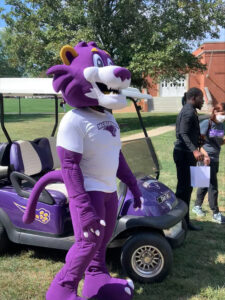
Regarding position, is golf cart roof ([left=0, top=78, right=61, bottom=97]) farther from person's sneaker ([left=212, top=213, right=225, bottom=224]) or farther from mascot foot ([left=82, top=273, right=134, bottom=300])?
person's sneaker ([left=212, top=213, right=225, bottom=224])

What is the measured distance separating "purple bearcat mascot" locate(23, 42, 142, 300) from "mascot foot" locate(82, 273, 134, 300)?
0.23m

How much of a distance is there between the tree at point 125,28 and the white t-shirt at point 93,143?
11688mm

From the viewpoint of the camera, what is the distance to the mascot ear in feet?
7.25

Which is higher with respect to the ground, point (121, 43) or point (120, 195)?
point (121, 43)

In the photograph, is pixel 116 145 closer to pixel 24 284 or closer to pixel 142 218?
pixel 142 218

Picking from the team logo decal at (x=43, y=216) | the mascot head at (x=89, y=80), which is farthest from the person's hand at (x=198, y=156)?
the team logo decal at (x=43, y=216)

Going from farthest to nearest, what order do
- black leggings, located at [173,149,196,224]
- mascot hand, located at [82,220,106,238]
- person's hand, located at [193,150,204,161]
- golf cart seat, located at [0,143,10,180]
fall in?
black leggings, located at [173,149,196,224] → person's hand, located at [193,150,204,161] → golf cart seat, located at [0,143,10,180] → mascot hand, located at [82,220,106,238]

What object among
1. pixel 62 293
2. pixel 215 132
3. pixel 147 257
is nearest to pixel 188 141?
pixel 215 132

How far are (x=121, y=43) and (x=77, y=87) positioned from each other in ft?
44.6

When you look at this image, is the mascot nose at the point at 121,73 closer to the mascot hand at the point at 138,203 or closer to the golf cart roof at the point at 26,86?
the mascot hand at the point at 138,203

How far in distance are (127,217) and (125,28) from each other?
547 inches

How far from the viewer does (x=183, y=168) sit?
12.5 feet

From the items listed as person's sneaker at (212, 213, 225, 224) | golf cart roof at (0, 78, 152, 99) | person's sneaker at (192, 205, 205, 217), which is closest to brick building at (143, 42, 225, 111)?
person's sneaker at (192, 205, 205, 217)

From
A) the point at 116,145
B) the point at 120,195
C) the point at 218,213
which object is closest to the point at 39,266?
the point at 120,195
